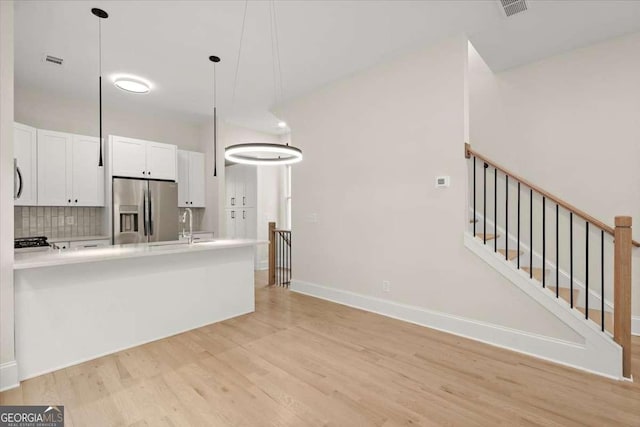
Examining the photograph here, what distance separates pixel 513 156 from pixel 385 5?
2.52 metres

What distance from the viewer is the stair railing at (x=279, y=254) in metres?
5.48

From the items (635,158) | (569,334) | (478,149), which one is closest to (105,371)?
(569,334)

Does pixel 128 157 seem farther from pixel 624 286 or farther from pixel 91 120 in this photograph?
pixel 624 286

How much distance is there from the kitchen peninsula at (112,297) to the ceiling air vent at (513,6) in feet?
11.9

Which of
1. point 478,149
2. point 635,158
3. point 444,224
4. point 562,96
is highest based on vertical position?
point 562,96

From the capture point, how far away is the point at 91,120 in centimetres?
496

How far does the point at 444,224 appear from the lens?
11.0ft

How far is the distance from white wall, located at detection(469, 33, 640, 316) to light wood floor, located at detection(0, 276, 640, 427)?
1.74 m

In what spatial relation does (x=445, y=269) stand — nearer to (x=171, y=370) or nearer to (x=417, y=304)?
(x=417, y=304)

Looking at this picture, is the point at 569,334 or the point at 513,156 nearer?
the point at 569,334

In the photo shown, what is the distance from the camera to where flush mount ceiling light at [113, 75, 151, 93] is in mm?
4170

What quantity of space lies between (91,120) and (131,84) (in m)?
1.32

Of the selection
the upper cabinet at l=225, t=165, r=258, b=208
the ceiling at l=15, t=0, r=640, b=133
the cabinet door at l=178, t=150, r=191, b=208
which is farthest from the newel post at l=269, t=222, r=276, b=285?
the ceiling at l=15, t=0, r=640, b=133

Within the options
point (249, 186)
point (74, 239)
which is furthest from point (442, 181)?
point (74, 239)
